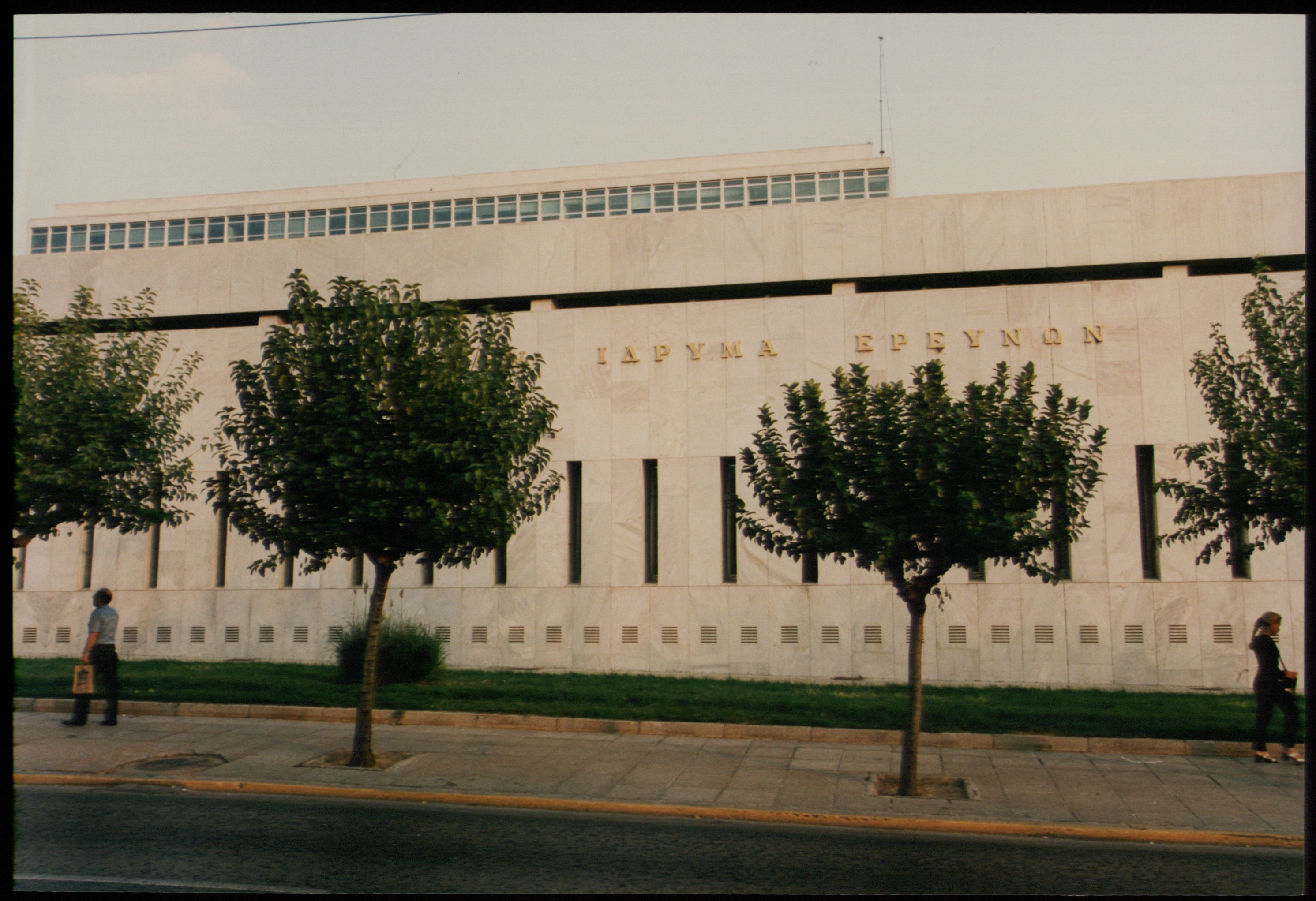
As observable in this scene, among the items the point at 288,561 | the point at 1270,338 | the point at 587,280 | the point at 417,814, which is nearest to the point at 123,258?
the point at 288,561

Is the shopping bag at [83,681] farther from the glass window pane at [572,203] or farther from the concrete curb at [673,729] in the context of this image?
the glass window pane at [572,203]

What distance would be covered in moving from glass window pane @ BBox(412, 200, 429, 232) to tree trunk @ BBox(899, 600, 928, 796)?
35680mm

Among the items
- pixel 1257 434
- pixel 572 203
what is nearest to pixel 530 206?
pixel 572 203

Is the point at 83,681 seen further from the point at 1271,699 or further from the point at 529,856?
the point at 1271,699

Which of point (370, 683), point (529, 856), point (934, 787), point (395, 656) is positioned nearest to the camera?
point (529, 856)

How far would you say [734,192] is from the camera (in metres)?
40.2

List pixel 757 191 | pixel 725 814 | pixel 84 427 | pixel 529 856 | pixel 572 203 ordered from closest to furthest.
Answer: pixel 529 856 < pixel 725 814 < pixel 84 427 < pixel 757 191 < pixel 572 203

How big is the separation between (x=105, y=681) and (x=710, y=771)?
26.6 feet

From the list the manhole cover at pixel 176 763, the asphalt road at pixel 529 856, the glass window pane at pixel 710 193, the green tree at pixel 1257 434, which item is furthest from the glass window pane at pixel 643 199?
the asphalt road at pixel 529 856

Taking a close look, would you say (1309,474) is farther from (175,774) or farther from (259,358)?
(259,358)

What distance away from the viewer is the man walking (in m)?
12.9

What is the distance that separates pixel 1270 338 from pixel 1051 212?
7001 mm

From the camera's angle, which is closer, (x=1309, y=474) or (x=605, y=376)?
(x=1309, y=474)

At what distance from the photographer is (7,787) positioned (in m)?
5.33
